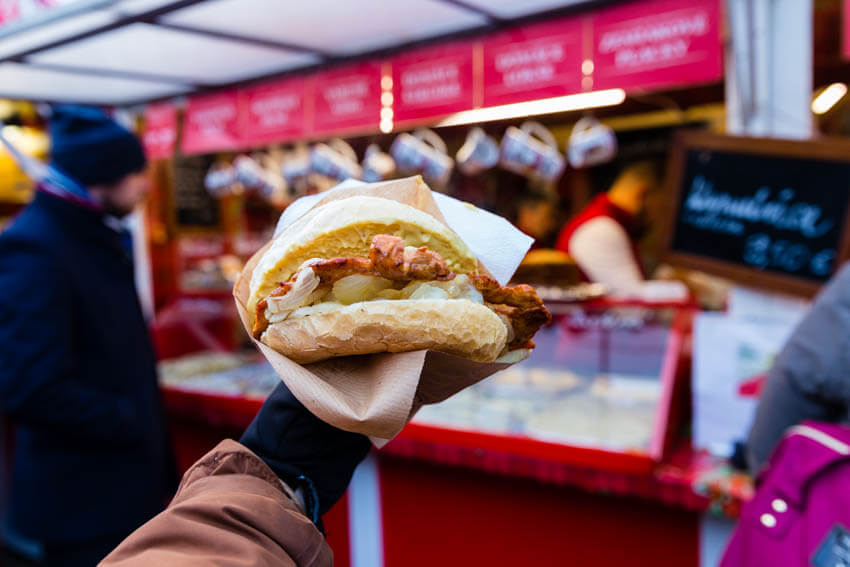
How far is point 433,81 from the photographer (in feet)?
13.2

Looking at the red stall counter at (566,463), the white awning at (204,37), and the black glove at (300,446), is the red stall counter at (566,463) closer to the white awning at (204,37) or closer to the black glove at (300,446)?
the black glove at (300,446)

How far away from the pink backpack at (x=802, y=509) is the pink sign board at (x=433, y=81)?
9.35ft

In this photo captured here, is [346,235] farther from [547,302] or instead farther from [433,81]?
[433,81]

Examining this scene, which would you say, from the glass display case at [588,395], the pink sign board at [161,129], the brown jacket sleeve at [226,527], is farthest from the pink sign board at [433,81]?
the brown jacket sleeve at [226,527]

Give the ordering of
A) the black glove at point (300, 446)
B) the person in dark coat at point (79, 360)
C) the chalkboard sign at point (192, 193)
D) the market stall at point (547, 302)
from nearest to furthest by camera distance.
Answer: the black glove at point (300, 446) < the person in dark coat at point (79, 360) < the market stall at point (547, 302) < the chalkboard sign at point (192, 193)

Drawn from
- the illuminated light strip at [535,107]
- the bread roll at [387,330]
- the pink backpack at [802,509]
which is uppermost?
the illuminated light strip at [535,107]

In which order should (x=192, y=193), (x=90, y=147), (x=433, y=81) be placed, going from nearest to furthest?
(x=90, y=147), (x=433, y=81), (x=192, y=193)

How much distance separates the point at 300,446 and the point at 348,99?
3.60m

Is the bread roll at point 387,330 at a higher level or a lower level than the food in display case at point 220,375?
higher

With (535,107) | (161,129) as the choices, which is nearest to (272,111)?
(161,129)

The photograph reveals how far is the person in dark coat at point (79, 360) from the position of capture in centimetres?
254

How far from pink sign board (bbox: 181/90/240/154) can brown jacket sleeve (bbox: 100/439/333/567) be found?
4324mm

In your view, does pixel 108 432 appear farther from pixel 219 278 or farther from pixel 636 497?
pixel 219 278

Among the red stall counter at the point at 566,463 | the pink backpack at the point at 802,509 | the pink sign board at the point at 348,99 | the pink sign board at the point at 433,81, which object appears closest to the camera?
the pink backpack at the point at 802,509
